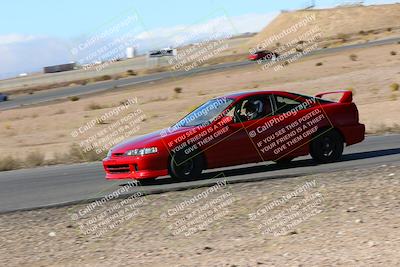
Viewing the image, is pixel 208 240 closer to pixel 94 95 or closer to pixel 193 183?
pixel 193 183

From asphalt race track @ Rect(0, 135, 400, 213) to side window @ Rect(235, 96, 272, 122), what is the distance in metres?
0.99

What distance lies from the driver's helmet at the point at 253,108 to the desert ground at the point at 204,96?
7.18m

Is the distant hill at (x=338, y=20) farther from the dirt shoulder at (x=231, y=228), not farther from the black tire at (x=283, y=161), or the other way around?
the dirt shoulder at (x=231, y=228)

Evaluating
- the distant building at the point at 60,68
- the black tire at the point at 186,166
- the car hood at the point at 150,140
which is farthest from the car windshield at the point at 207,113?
the distant building at the point at 60,68

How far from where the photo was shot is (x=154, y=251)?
25.9ft

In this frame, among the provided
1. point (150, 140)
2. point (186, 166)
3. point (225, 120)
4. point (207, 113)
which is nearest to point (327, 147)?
point (225, 120)


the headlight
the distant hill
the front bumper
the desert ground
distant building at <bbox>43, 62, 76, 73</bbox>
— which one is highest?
distant building at <bbox>43, 62, 76, 73</bbox>

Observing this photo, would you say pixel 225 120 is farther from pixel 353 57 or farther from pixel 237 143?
pixel 353 57

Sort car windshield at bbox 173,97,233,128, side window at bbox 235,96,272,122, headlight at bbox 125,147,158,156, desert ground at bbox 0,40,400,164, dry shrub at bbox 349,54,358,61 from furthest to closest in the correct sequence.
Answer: dry shrub at bbox 349,54,358,61 → desert ground at bbox 0,40,400,164 → side window at bbox 235,96,272,122 → car windshield at bbox 173,97,233,128 → headlight at bbox 125,147,158,156

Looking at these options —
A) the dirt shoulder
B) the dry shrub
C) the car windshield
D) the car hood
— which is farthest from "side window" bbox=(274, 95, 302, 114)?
the dry shrub

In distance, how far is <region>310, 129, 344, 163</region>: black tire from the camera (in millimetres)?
13352

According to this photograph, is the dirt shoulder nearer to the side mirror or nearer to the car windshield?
the side mirror

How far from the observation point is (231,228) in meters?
8.74

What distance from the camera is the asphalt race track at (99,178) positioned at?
11.9 metres
